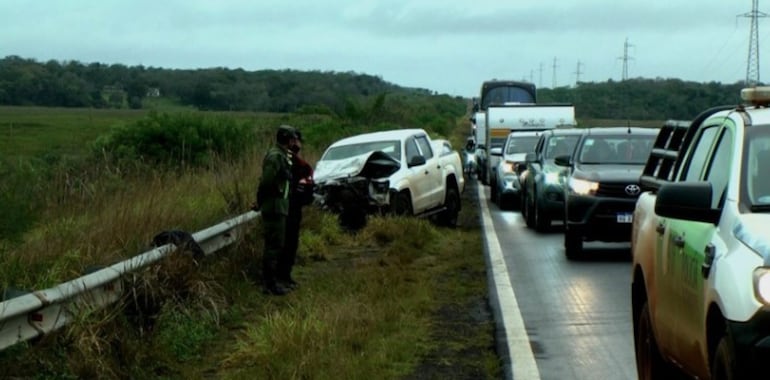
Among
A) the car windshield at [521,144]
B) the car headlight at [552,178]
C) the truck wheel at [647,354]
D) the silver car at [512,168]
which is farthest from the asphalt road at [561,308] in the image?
the car windshield at [521,144]

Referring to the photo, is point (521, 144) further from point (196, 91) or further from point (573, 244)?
point (196, 91)

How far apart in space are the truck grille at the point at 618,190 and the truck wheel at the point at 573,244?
65 centimetres

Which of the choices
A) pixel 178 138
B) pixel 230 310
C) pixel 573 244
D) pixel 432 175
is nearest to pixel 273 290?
pixel 230 310

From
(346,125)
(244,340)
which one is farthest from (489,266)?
(346,125)

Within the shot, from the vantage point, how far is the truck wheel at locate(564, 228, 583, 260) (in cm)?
1736

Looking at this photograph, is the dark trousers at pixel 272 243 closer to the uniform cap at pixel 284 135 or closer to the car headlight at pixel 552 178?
the uniform cap at pixel 284 135

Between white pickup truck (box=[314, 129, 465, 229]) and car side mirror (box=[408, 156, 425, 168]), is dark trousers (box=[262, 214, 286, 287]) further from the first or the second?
car side mirror (box=[408, 156, 425, 168])

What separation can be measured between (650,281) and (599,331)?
361cm

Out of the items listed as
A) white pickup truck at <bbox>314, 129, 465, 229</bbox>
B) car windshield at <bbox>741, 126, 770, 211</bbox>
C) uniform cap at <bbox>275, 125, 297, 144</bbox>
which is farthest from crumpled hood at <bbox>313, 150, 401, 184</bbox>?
car windshield at <bbox>741, 126, 770, 211</bbox>

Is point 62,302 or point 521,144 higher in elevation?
point 521,144

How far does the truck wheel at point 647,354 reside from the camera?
24.7 ft

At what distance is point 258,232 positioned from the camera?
1498 centimetres

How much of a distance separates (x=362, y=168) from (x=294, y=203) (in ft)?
22.8

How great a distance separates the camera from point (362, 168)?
20812mm
